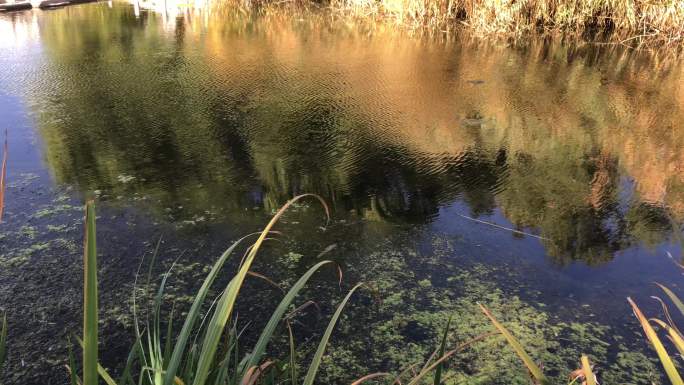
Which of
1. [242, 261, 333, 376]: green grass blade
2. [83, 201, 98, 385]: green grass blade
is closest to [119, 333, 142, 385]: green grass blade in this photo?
[242, 261, 333, 376]: green grass blade

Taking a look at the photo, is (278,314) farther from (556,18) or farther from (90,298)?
(556,18)

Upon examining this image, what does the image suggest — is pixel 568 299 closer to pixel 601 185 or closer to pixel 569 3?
pixel 601 185

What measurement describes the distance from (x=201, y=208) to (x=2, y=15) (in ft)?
19.6

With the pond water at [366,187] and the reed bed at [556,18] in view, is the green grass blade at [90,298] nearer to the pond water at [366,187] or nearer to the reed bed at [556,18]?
the pond water at [366,187]

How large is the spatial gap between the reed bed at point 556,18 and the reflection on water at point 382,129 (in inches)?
27.3

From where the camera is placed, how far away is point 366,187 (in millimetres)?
2510

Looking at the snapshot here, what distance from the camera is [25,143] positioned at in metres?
2.87

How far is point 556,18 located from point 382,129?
4.00 meters

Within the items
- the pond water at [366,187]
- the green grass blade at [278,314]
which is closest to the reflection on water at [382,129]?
the pond water at [366,187]

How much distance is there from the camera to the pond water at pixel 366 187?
1.64 metres

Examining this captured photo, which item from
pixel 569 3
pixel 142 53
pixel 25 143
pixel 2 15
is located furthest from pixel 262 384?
pixel 2 15

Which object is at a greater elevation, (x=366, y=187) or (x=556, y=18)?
(x=556, y=18)

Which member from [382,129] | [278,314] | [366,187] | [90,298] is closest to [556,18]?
[382,129]

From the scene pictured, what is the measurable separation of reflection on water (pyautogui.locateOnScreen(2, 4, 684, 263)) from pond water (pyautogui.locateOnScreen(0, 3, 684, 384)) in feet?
0.05
